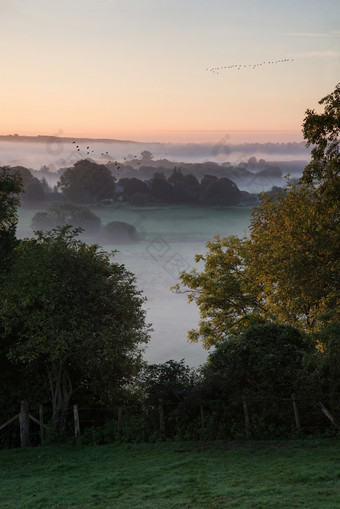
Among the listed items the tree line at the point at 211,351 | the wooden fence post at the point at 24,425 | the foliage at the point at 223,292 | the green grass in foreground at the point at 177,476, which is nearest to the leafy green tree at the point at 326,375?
the tree line at the point at 211,351

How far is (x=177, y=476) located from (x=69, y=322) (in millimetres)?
11919

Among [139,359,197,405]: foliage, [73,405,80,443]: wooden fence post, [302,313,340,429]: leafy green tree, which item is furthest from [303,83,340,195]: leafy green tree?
[73,405,80,443]: wooden fence post

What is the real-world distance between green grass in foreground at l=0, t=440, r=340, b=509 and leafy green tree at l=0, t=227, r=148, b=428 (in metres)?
4.77

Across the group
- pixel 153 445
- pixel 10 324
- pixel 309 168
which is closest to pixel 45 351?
pixel 10 324

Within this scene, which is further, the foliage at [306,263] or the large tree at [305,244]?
the foliage at [306,263]

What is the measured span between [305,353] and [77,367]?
1193 cm

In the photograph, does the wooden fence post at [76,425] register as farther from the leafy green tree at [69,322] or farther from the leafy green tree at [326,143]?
the leafy green tree at [326,143]

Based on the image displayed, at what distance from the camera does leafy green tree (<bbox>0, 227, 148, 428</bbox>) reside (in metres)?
26.1

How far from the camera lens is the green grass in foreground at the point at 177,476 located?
13453mm

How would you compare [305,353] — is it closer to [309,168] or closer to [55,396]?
[309,168]

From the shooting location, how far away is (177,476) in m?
16.4

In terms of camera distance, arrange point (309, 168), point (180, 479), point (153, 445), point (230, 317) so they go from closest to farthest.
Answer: point (180, 479) → point (153, 445) → point (309, 168) → point (230, 317)

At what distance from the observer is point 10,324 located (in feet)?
86.2

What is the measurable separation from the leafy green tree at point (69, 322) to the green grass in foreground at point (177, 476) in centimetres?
477
